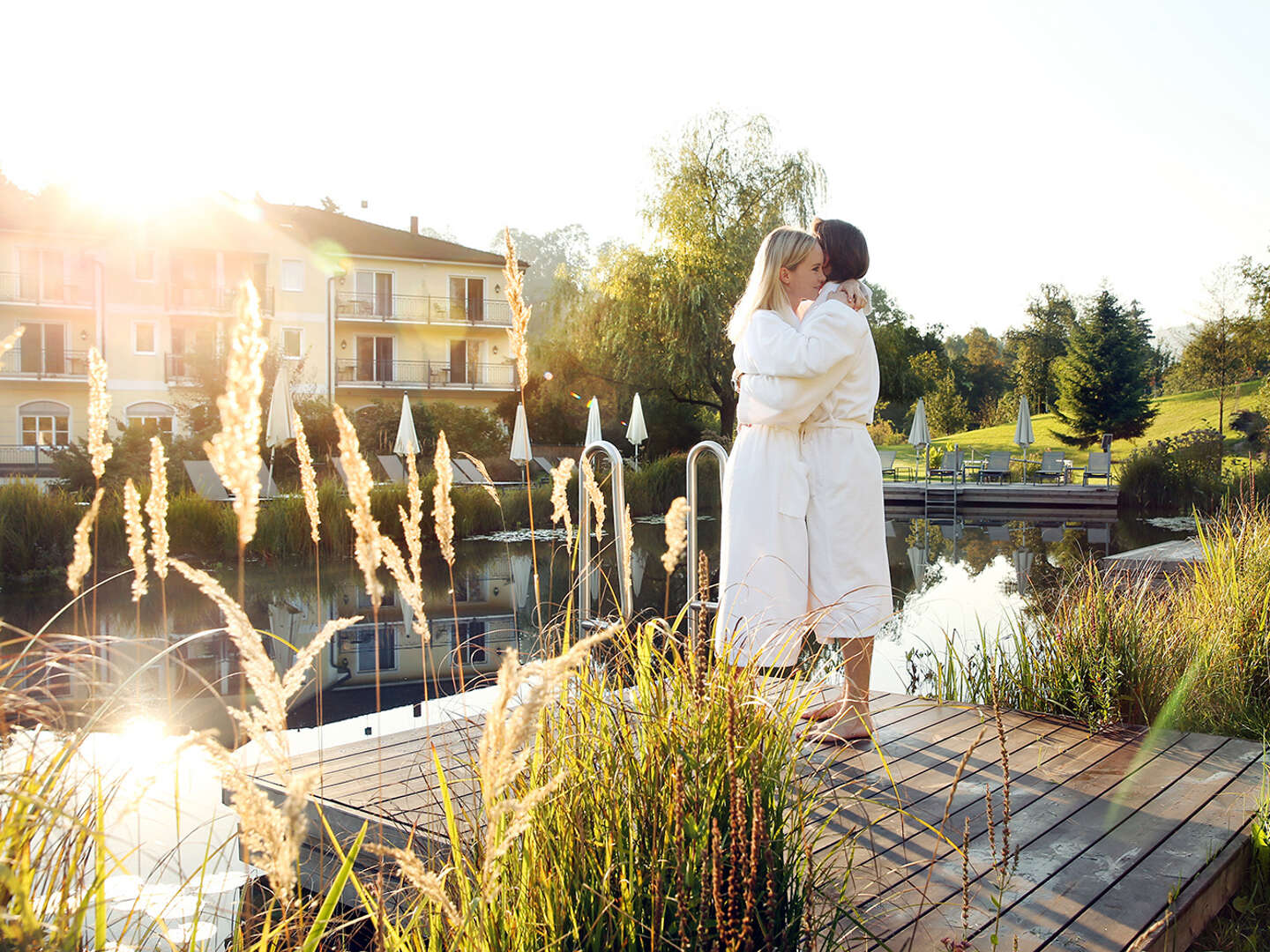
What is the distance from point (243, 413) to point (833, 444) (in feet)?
7.57

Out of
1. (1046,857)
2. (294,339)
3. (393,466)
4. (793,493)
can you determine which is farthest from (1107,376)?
(1046,857)

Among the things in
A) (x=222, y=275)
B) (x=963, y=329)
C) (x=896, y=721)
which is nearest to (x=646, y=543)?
(x=896, y=721)

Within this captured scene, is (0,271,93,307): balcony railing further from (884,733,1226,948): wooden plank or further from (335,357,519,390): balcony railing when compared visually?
(884,733,1226,948): wooden plank

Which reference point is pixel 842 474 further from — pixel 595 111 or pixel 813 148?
pixel 813 148

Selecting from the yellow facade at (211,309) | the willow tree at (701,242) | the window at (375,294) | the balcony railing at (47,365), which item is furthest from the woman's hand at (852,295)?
the balcony railing at (47,365)

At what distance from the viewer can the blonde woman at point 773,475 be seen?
9.78 feet

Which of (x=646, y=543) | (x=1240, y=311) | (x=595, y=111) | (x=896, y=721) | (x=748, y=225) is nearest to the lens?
(x=896, y=721)

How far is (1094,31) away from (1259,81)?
5.07 m

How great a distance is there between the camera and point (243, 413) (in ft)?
3.25

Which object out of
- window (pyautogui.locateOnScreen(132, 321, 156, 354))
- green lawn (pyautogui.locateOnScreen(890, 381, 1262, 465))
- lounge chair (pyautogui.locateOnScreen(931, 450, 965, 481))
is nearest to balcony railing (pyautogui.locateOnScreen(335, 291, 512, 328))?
window (pyautogui.locateOnScreen(132, 321, 156, 354))

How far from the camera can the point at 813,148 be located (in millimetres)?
21922

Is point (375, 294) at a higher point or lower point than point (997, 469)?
higher

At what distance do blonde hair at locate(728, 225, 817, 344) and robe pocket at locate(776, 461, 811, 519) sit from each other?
50cm

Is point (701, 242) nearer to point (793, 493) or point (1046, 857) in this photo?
point (793, 493)
